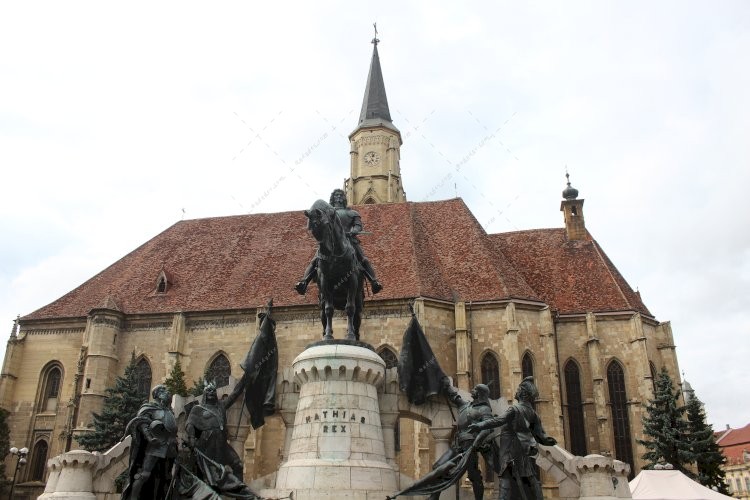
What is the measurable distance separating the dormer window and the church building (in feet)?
0.21

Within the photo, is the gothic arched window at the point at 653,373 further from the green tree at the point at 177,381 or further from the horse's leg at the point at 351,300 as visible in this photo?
the green tree at the point at 177,381

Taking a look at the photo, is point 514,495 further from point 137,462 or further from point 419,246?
point 419,246

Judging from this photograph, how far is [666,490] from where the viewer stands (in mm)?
13844

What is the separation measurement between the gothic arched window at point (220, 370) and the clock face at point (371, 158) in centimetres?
2249

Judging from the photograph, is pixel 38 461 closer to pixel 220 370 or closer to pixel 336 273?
pixel 220 370

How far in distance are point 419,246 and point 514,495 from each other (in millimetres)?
20330

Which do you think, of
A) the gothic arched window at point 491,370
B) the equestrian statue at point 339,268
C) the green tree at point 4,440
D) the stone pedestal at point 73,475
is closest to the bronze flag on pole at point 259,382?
the equestrian statue at point 339,268

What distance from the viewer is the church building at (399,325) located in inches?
966

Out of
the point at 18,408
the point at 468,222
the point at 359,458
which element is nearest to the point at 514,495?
the point at 359,458

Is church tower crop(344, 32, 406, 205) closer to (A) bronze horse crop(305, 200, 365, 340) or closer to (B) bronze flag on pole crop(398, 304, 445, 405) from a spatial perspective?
(A) bronze horse crop(305, 200, 365, 340)

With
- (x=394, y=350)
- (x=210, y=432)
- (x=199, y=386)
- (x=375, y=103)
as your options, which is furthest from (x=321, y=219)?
(x=375, y=103)

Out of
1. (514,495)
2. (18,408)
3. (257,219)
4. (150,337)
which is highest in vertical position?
(257,219)

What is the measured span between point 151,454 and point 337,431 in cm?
340

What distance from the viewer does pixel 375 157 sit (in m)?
45.5
